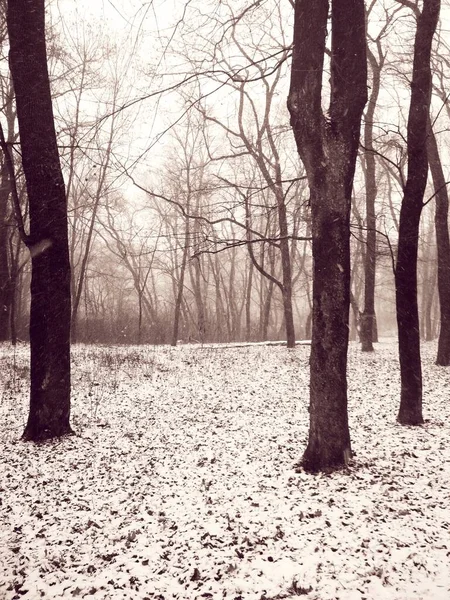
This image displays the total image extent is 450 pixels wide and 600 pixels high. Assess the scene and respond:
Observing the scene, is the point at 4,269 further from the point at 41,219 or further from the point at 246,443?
the point at 246,443

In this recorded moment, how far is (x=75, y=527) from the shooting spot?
3.66 metres

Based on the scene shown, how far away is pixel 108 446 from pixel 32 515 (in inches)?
62.7

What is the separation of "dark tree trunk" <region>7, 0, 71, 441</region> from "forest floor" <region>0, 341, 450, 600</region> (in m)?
0.67

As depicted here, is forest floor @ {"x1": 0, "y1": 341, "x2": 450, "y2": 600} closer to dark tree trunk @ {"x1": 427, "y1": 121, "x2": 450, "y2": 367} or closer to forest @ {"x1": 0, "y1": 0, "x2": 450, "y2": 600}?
forest @ {"x1": 0, "y1": 0, "x2": 450, "y2": 600}

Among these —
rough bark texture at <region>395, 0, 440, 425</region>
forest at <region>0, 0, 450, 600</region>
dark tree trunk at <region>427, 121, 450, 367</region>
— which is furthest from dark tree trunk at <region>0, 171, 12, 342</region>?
dark tree trunk at <region>427, 121, 450, 367</region>

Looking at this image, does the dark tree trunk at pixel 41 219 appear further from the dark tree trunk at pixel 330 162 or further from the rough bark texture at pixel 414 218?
the rough bark texture at pixel 414 218

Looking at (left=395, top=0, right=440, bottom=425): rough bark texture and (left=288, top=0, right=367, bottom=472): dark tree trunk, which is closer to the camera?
(left=288, top=0, right=367, bottom=472): dark tree trunk

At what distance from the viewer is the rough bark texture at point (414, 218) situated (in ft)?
19.2

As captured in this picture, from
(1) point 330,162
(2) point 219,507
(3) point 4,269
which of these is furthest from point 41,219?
(3) point 4,269

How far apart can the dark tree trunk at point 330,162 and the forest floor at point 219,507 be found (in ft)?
2.40

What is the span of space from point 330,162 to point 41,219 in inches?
150

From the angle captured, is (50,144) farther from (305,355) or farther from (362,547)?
(305,355)

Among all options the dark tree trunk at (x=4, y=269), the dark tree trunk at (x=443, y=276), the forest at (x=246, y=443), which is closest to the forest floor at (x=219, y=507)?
the forest at (x=246, y=443)

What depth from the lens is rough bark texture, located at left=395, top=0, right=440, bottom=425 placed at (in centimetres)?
584
